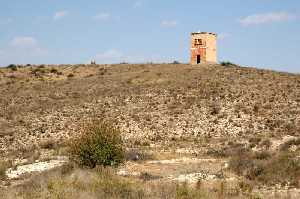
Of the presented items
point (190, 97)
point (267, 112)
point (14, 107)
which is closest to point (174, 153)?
point (267, 112)

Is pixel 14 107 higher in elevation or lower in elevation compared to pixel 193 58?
lower

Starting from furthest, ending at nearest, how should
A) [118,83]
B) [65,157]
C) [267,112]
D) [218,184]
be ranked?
[118,83]
[267,112]
[65,157]
[218,184]

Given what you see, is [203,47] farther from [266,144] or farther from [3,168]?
[3,168]

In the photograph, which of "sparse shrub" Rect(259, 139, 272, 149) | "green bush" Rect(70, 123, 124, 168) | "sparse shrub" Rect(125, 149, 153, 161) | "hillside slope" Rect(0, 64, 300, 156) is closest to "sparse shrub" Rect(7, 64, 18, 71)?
"hillside slope" Rect(0, 64, 300, 156)

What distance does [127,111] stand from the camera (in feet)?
134

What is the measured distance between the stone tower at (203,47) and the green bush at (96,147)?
30.5m

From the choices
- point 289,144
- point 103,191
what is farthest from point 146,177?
point 289,144

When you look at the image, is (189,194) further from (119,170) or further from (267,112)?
(267,112)

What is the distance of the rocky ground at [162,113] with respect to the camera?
1048 inches

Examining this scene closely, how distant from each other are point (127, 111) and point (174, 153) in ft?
43.2

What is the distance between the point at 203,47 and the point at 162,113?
1370 cm

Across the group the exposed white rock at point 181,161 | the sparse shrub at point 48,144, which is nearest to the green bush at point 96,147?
the exposed white rock at point 181,161

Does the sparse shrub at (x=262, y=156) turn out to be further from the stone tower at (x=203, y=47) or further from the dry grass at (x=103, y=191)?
the stone tower at (x=203, y=47)

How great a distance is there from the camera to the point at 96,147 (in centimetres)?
2120
